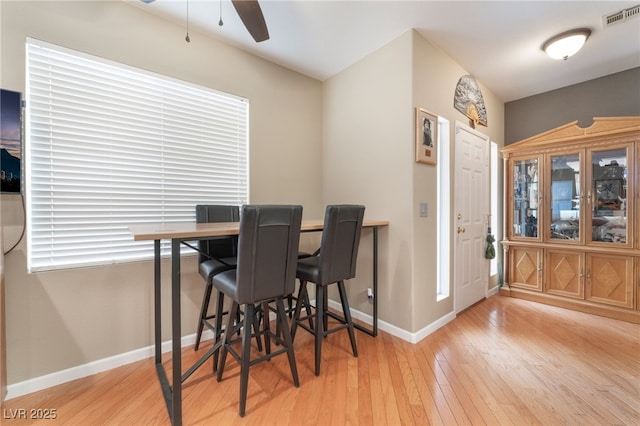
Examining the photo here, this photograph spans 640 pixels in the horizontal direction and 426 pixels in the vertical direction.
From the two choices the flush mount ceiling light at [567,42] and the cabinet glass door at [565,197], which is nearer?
the flush mount ceiling light at [567,42]

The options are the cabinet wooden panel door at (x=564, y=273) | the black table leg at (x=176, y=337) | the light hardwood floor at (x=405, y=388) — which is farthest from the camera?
the cabinet wooden panel door at (x=564, y=273)

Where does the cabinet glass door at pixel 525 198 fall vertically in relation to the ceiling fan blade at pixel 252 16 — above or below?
below

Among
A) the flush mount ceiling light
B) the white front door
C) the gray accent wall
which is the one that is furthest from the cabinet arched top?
the flush mount ceiling light

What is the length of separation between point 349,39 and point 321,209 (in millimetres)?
1778

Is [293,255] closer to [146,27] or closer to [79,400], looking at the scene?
[79,400]

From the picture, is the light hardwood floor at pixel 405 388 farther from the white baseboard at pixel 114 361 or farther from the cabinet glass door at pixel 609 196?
A: the cabinet glass door at pixel 609 196

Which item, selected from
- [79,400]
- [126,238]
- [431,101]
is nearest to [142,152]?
[126,238]

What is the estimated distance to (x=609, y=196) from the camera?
279 cm

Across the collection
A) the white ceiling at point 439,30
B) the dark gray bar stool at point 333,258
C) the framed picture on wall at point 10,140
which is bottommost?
the dark gray bar stool at point 333,258

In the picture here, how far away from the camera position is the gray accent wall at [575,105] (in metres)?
2.88

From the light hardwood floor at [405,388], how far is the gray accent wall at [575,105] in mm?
2450

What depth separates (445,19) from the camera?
84.3 inches

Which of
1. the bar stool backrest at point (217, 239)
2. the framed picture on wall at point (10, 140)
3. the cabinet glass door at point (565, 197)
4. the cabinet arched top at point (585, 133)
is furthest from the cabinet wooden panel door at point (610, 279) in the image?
the framed picture on wall at point (10, 140)

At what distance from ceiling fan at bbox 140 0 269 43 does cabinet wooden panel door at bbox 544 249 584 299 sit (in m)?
3.82
